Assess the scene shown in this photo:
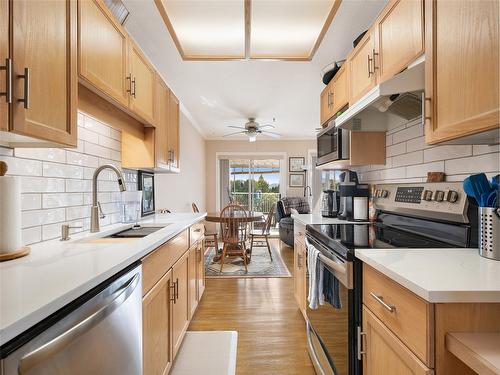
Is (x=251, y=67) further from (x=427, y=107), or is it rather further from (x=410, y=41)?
Result: (x=427, y=107)

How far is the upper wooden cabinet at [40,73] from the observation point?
865 millimetres

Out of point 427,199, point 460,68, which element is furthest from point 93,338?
point 427,199

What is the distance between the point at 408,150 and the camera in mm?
1791

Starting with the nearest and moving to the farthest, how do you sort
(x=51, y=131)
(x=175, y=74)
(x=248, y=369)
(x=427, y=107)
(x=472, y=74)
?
(x=472, y=74)
(x=51, y=131)
(x=427, y=107)
(x=248, y=369)
(x=175, y=74)

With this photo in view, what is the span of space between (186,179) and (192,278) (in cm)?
250

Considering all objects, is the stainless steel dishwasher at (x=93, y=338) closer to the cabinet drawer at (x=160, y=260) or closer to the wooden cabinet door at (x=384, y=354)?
the cabinet drawer at (x=160, y=260)

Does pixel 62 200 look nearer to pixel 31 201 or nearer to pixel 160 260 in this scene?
pixel 31 201

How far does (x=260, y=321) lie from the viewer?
94.7 inches

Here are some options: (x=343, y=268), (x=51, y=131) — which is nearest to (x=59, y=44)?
(x=51, y=131)

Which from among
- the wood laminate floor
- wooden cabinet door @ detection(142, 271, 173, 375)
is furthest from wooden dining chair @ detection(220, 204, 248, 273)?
wooden cabinet door @ detection(142, 271, 173, 375)

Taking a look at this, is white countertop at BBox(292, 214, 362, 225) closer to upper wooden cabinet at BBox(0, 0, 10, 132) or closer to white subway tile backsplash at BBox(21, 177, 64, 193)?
white subway tile backsplash at BBox(21, 177, 64, 193)

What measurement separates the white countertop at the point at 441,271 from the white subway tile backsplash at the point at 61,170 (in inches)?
61.7

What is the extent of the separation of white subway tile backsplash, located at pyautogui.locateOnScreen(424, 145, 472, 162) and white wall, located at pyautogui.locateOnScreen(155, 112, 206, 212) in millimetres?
2700

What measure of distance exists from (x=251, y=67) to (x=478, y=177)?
2.27 meters
